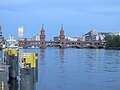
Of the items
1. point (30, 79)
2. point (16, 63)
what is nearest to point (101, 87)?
point (16, 63)

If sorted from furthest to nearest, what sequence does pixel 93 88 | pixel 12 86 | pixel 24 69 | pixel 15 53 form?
pixel 15 53 < pixel 93 88 < pixel 12 86 < pixel 24 69

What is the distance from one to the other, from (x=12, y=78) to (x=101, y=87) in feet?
26.1

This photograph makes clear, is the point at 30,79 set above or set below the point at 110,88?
above

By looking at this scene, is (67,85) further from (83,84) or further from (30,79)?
(30,79)

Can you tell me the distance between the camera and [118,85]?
106ft

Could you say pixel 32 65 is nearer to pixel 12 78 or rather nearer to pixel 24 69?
pixel 24 69

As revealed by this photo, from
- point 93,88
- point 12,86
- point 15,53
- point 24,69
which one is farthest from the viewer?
point 15,53

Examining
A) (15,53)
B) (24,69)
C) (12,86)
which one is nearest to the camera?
(24,69)

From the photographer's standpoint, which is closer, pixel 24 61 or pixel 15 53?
pixel 24 61

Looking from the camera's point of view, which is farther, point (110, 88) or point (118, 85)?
point (118, 85)

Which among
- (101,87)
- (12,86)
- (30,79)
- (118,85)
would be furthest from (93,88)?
(30,79)

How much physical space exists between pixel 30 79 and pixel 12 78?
603 inches

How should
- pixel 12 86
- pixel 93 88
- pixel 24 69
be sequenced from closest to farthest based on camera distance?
1. pixel 24 69
2. pixel 12 86
3. pixel 93 88

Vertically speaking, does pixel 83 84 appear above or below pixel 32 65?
below
